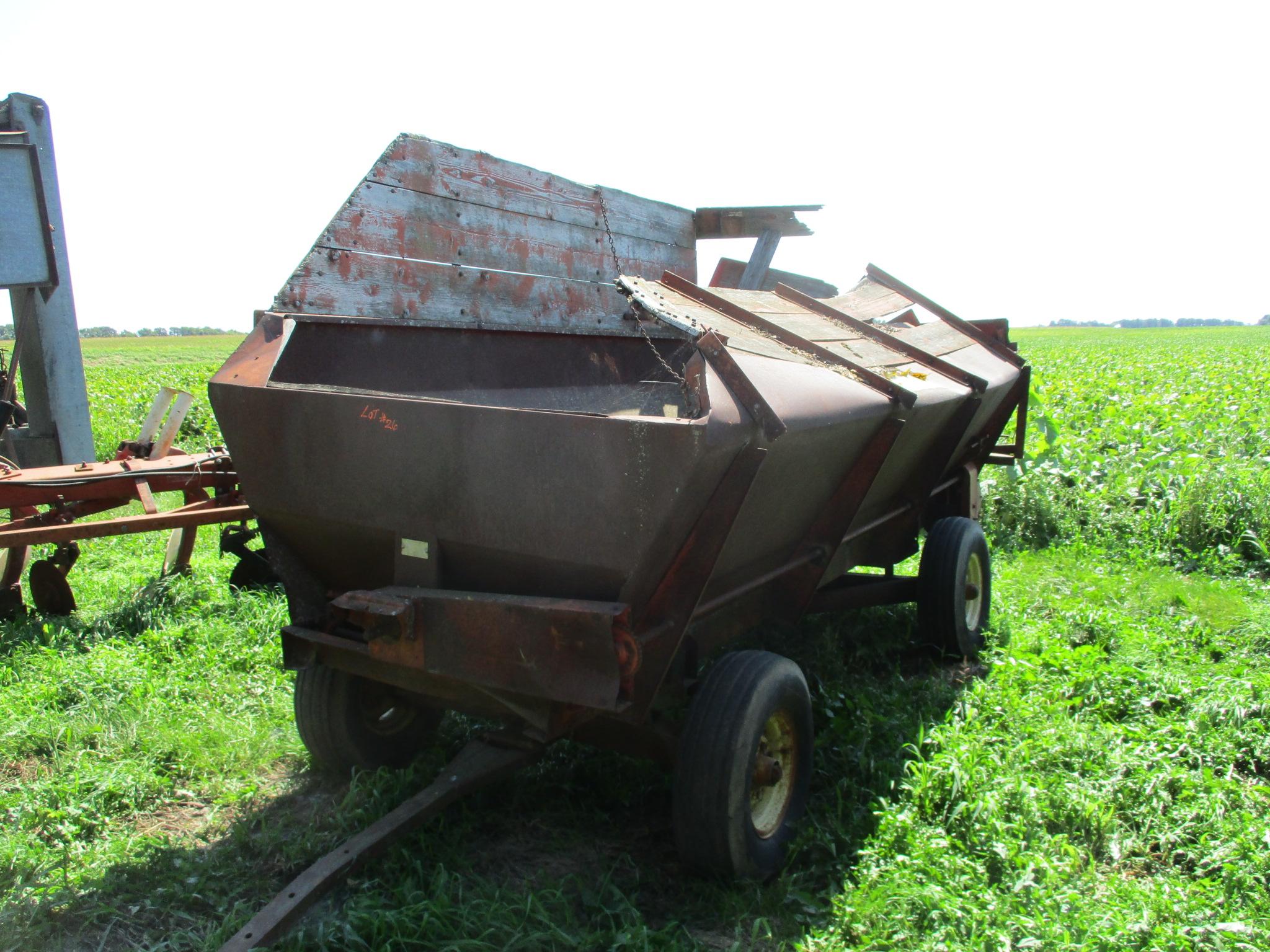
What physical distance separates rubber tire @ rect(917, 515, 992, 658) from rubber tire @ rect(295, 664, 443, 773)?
2605 millimetres

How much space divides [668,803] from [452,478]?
1.64m

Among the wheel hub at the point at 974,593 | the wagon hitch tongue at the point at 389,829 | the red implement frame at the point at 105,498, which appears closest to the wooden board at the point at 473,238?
the red implement frame at the point at 105,498

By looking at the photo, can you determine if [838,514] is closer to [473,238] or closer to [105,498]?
[473,238]

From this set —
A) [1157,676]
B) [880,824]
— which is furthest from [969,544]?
[880,824]

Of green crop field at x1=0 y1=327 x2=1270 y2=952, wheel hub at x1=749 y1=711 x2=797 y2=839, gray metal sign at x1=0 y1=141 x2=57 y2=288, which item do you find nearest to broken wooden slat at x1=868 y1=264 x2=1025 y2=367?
green crop field at x1=0 y1=327 x2=1270 y2=952

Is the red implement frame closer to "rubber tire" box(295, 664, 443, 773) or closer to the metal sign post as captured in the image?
the metal sign post

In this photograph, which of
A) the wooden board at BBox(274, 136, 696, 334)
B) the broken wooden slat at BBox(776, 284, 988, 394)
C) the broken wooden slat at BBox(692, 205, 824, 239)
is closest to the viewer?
the wooden board at BBox(274, 136, 696, 334)

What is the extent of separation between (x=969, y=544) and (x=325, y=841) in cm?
345

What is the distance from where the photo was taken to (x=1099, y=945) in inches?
103

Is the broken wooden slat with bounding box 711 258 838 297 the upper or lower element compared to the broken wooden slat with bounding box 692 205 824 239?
lower

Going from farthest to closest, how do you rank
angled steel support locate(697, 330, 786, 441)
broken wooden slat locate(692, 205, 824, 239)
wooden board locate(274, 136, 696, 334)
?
broken wooden slat locate(692, 205, 824, 239), wooden board locate(274, 136, 696, 334), angled steel support locate(697, 330, 786, 441)

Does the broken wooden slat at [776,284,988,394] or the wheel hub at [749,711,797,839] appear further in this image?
the broken wooden slat at [776,284,988,394]

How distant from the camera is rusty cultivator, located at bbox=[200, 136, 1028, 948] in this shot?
105 inches

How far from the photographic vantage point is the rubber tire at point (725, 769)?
114 inches
